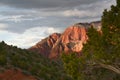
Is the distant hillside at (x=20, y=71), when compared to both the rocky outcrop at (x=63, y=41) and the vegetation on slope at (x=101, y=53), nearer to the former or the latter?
the vegetation on slope at (x=101, y=53)

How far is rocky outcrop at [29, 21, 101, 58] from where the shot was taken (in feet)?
529

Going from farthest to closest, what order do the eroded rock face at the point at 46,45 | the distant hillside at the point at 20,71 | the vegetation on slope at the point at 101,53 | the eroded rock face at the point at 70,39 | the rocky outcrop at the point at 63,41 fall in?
the eroded rock face at the point at 46,45 → the rocky outcrop at the point at 63,41 → the eroded rock face at the point at 70,39 → the distant hillside at the point at 20,71 → the vegetation on slope at the point at 101,53

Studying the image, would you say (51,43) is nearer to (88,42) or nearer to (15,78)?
(15,78)

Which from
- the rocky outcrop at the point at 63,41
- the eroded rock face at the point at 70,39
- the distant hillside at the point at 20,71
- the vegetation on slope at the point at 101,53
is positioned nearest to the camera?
the vegetation on slope at the point at 101,53

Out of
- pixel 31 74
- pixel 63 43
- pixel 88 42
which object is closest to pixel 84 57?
pixel 88 42

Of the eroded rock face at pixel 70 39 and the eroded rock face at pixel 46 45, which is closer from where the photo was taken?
the eroded rock face at pixel 70 39

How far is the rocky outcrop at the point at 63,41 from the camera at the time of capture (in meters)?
161

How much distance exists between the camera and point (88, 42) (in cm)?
3525

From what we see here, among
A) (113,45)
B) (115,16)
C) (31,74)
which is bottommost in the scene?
(31,74)

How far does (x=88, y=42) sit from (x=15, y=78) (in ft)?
76.4

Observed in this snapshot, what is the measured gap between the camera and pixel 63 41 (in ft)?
557

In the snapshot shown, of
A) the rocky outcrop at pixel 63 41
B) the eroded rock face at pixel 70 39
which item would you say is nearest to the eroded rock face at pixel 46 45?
the rocky outcrop at pixel 63 41

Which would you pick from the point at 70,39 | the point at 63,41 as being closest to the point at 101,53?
the point at 63,41

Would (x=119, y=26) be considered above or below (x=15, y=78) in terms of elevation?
above
